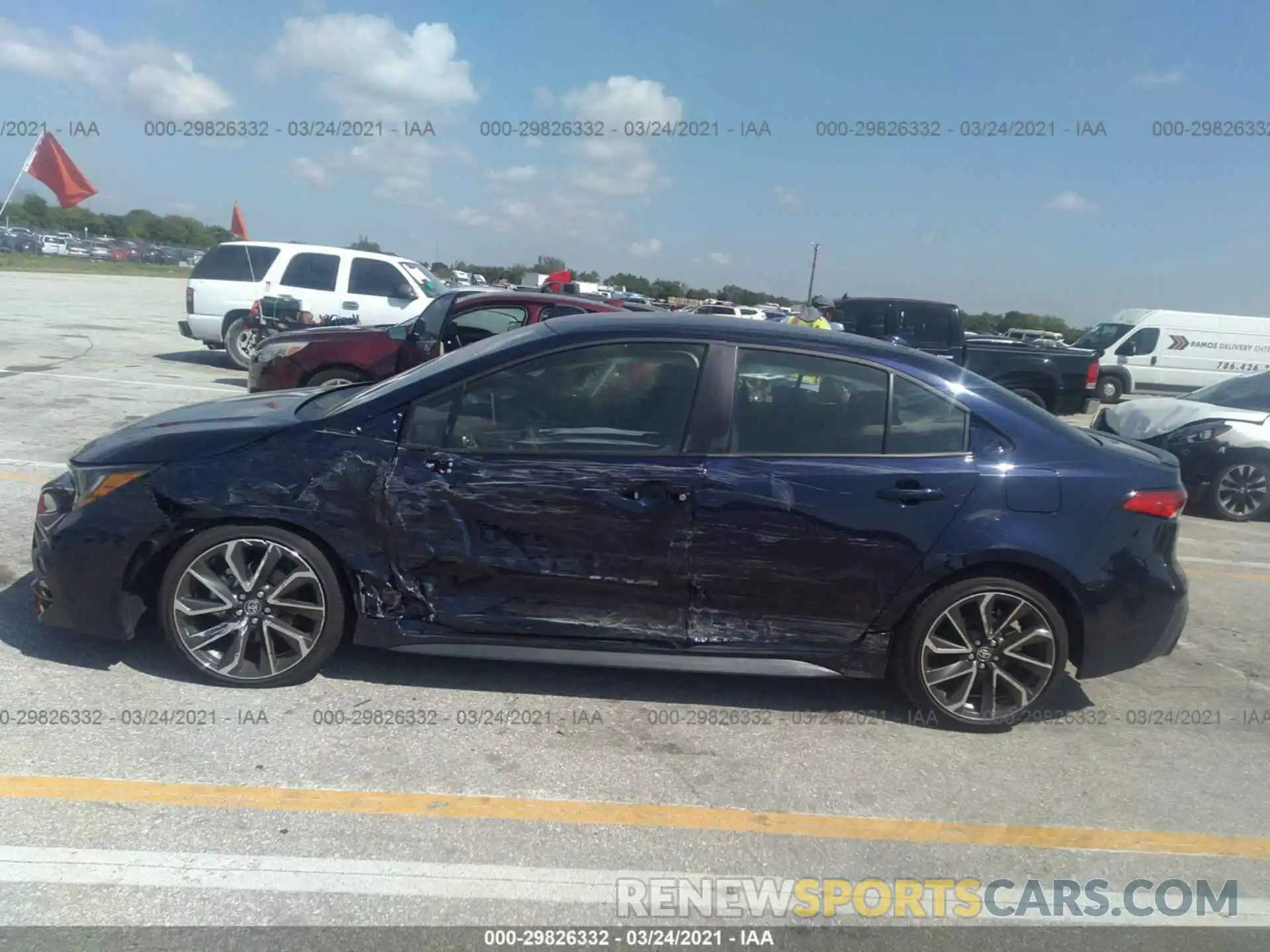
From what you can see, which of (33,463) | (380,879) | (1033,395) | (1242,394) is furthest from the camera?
(1033,395)

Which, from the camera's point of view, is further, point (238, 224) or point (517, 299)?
point (238, 224)

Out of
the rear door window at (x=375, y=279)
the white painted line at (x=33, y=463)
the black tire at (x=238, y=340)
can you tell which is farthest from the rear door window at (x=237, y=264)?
the white painted line at (x=33, y=463)

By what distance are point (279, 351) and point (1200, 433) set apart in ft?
28.9

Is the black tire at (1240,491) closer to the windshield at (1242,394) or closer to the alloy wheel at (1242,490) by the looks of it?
the alloy wheel at (1242,490)

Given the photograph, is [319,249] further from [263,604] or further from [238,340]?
[263,604]

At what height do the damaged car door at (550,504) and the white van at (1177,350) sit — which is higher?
the white van at (1177,350)

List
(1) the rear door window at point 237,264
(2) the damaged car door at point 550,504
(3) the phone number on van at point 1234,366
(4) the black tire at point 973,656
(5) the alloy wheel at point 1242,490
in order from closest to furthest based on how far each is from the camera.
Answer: (2) the damaged car door at point 550,504 < (4) the black tire at point 973,656 < (5) the alloy wheel at point 1242,490 < (1) the rear door window at point 237,264 < (3) the phone number on van at point 1234,366

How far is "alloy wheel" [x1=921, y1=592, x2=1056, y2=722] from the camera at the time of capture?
4258 mm

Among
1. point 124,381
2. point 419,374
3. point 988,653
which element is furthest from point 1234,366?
point 419,374

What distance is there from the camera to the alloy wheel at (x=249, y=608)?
409 centimetres

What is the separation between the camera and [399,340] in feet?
30.6

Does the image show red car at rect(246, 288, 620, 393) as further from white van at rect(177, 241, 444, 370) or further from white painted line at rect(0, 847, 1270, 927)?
white painted line at rect(0, 847, 1270, 927)

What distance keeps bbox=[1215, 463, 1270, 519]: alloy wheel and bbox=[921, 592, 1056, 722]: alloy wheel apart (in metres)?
6.40

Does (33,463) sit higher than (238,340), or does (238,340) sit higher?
(238,340)
